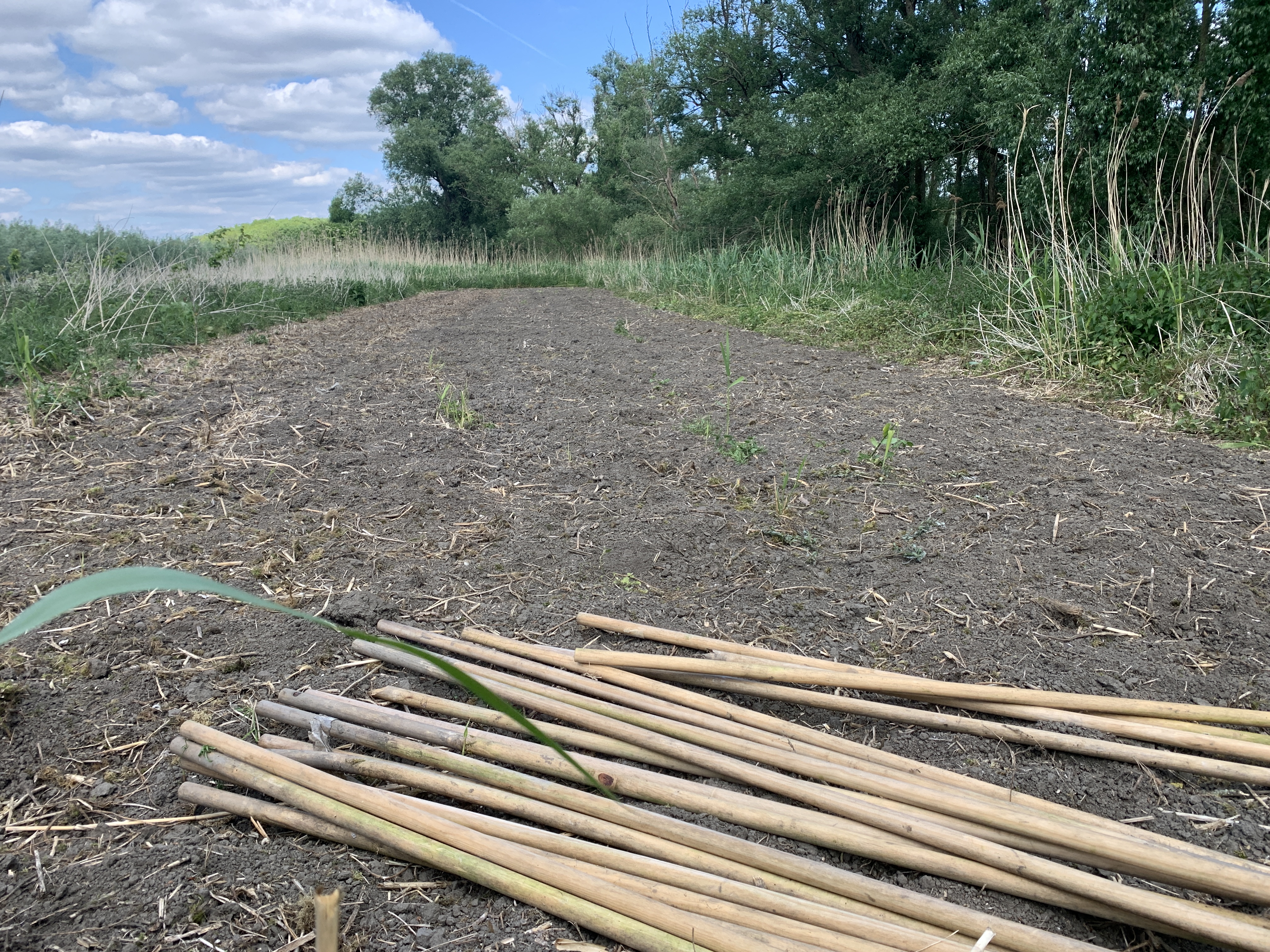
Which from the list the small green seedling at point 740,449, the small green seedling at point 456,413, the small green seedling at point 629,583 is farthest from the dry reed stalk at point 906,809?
the small green seedling at point 456,413

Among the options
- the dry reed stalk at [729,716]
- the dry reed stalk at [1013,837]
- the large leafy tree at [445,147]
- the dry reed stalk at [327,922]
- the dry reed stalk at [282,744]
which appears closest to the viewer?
the dry reed stalk at [327,922]

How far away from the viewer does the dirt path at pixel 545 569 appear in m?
1.39

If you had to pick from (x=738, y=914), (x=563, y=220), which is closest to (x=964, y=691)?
(x=738, y=914)

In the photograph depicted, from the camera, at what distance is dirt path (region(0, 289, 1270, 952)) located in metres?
1.39

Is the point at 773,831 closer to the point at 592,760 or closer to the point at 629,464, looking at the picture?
the point at 592,760

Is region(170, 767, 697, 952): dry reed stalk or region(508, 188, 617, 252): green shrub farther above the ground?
region(508, 188, 617, 252): green shrub

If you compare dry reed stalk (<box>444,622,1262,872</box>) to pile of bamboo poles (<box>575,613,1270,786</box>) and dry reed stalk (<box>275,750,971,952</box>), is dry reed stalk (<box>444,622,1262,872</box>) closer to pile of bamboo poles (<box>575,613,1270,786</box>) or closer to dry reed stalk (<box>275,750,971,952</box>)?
pile of bamboo poles (<box>575,613,1270,786</box>)

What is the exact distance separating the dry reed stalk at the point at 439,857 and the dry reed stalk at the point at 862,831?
19 cm

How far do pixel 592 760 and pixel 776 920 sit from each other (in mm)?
500

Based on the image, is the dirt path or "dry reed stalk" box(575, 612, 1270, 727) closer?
the dirt path

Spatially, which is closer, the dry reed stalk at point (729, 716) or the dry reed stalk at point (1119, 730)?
the dry reed stalk at point (729, 716)

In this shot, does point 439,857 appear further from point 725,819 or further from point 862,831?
point 862,831

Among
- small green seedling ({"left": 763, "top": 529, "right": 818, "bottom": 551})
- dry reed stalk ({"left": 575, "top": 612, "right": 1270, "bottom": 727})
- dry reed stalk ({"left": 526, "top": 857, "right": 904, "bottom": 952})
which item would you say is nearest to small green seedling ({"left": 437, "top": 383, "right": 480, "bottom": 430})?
small green seedling ({"left": 763, "top": 529, "right": 818, "bottom": 551})

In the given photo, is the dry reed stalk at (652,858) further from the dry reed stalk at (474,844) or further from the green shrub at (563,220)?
the green shrub at (563,220)
